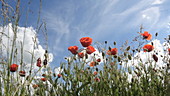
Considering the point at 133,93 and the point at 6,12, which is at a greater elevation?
the point at 6,12

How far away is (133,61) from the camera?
8.65ft

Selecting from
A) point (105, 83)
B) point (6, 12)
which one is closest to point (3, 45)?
point (6, 12)

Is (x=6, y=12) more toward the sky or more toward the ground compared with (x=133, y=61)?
more toward the sky

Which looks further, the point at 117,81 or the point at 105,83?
the point at 105,83

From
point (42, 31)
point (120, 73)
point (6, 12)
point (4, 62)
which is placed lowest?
point (120, 73)

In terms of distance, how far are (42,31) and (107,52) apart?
3.07ft

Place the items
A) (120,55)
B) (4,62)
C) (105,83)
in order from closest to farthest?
1. (4,62)
2. (105,83)
3. (120,55)

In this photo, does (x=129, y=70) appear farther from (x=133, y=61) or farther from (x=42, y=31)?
(x=42, y=31)

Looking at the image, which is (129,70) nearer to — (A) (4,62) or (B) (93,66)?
(B) (93,66)

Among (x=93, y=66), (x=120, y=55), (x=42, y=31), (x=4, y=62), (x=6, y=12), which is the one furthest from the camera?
(x=93, y=66)

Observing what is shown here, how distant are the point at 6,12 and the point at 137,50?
1.66 meters

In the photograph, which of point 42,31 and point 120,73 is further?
point 120,73

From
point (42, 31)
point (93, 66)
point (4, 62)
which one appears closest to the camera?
point (4, 62)

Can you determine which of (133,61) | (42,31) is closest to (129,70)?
(133,61)
